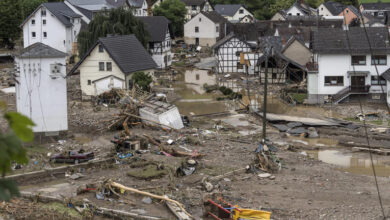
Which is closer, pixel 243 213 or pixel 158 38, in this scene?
pixel 243 213

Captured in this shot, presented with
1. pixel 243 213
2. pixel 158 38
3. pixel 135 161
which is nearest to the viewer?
pixel 243 213

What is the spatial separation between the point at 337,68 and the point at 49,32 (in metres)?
27.3

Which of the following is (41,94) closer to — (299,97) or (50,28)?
(299,97)

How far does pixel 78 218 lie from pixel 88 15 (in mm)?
44225

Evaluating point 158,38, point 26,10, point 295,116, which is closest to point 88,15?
point 26,10

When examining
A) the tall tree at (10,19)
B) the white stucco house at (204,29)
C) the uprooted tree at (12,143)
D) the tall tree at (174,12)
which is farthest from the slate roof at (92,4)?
the uprooted tree at (12,143)

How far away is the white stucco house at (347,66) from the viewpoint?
32.6 meters

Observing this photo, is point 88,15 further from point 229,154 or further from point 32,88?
point 229,154

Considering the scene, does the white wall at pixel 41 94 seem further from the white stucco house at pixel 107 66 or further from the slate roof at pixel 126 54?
the slate roof at pixel 126 54

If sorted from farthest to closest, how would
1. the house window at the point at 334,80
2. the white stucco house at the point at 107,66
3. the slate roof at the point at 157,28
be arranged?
1. the slate roof at the point at 157,28
2. the white stucco house at the point at 107,66
3. the house window at the point at 334,80

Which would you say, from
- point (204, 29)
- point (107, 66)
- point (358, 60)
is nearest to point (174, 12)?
point (204, 29)

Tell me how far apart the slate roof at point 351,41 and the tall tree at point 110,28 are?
13.8 m

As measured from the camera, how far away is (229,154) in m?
21.8

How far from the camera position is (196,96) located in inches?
1454
